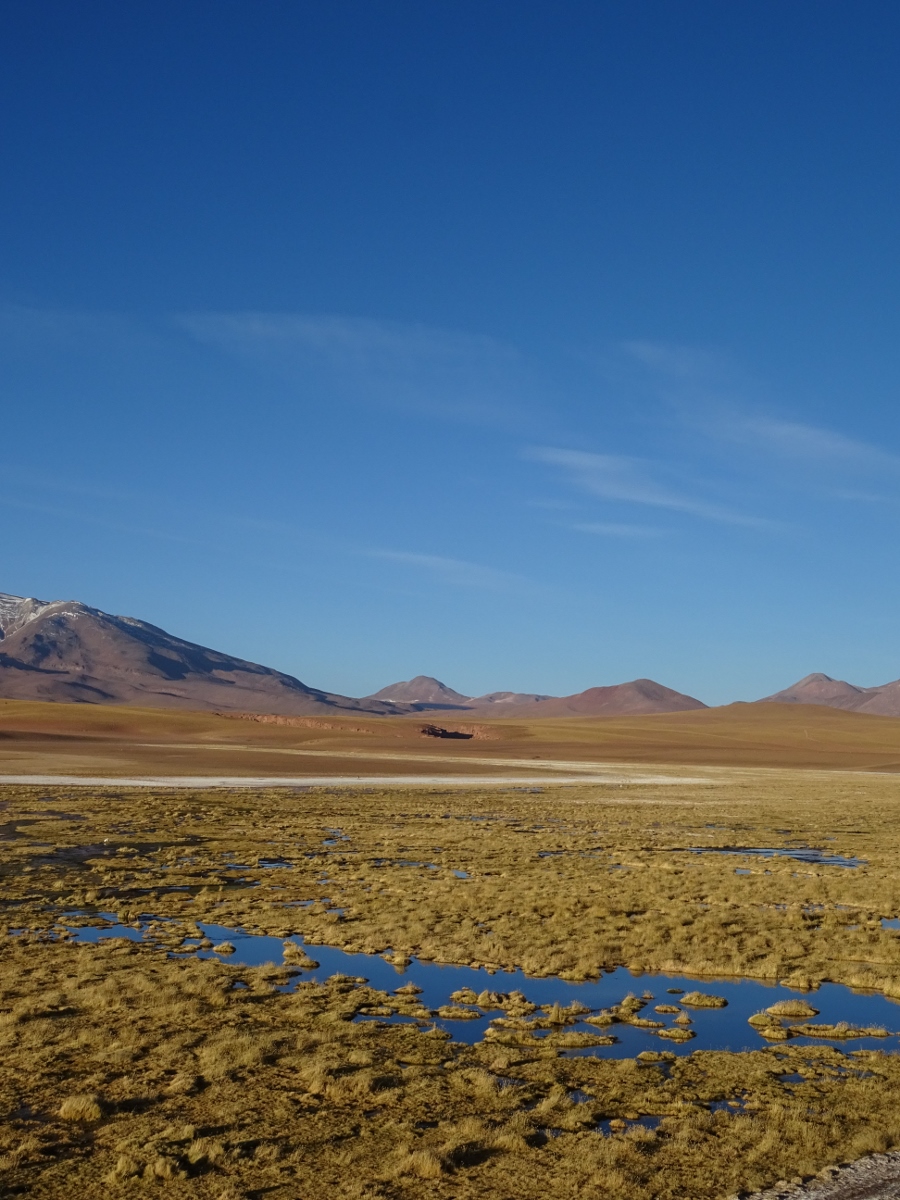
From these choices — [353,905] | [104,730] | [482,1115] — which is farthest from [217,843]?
[104,730]

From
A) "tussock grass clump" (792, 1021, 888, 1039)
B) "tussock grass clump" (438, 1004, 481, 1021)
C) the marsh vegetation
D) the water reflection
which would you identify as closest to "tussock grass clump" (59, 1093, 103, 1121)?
the marsh vegetation

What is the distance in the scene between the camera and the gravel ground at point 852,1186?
33.1ft

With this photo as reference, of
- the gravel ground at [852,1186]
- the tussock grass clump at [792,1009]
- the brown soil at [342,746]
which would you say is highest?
the gravel ground at [852,1186]

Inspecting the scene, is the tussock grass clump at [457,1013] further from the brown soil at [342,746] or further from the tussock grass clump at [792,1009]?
the brown soil at [342,746]

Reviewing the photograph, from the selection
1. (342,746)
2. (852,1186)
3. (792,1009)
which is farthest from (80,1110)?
(342,746)

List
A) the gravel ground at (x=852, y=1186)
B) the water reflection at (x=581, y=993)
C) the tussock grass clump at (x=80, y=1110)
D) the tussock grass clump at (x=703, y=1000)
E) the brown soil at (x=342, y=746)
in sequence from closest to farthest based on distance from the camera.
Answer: the gravel ground at (x=852, y=1186) < the tussock grass clump at (x=80, y=1110) < the water reflection at (x=581, y=993) < the tussock grass clump at (x=703, y=1000) < the brown soil at (x=342, y=746)

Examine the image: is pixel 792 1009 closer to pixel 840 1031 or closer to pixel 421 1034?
pixel 840 1031

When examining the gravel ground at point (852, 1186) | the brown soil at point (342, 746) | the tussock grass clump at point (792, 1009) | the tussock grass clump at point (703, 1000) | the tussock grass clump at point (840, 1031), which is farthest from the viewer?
the brown soil at point (342, 746)

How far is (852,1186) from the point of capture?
1031 cm

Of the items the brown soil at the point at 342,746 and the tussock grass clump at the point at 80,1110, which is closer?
the tussock grass clump at the point at 80,1110

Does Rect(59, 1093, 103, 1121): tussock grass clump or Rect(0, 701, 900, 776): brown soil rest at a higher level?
Rect(59, 1093, 103, 1121): tussock grass clump

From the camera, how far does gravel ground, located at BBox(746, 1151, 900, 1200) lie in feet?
33.1

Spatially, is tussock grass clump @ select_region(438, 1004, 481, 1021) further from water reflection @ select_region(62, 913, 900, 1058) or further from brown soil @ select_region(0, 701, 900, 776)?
brown soil @ select_region(0, 701, 900, 776)

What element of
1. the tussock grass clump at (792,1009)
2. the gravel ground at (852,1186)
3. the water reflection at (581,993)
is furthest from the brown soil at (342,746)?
the gravel ground at (852,1186)
